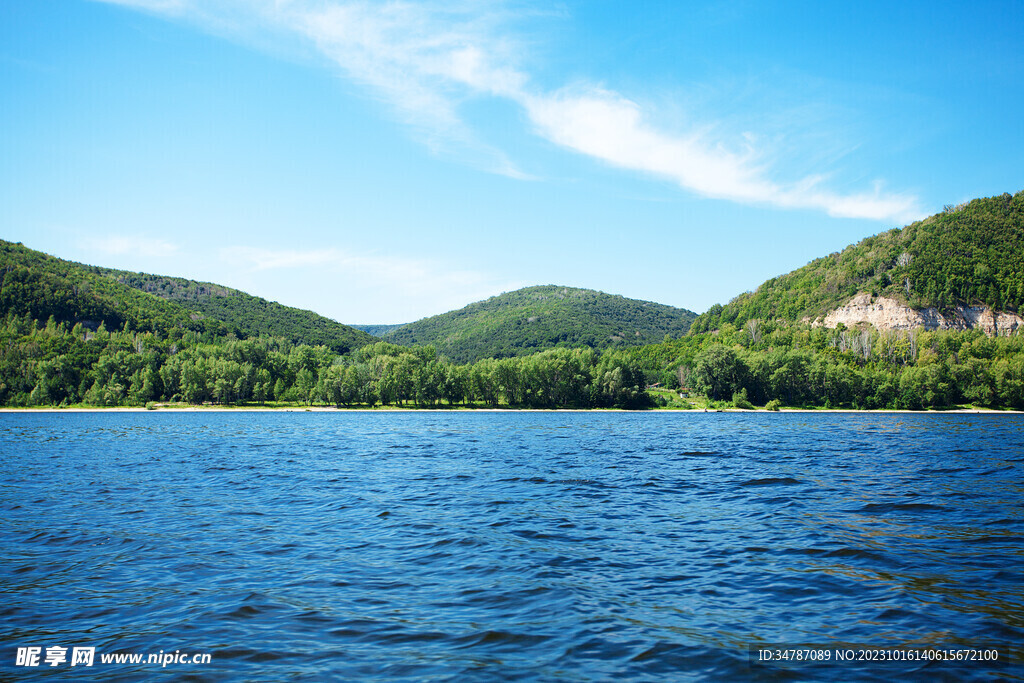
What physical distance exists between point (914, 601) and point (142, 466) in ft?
145

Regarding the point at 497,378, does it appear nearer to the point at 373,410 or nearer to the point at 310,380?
the point at 373,410

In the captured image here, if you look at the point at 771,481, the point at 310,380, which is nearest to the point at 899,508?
the point at 771,481

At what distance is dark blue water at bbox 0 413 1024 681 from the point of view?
34.7 feet

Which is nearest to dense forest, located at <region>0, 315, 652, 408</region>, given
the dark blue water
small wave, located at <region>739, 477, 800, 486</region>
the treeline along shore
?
the treeline along shore

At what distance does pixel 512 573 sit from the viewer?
50.6 ft

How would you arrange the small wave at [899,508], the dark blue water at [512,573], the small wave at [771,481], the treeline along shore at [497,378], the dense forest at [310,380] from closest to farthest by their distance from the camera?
the dark blue water at [512,573]
the small wave at [899,508]
the small wave at [771,481]
the treeline along shore at [497,378]
the dense forest at [310,380]

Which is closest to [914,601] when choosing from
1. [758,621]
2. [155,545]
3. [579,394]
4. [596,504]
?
[758,621]

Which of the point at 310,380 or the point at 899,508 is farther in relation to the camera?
the point at 310,380

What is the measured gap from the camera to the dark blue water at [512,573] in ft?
34.7

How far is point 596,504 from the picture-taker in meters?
24.7

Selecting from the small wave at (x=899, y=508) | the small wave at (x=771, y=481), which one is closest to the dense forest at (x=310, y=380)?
the small wave at (x=771, y=481)

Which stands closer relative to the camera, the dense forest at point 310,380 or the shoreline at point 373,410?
the shoreline at point 373,410

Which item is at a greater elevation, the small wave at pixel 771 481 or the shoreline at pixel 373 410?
the small wave at pixel 771 481

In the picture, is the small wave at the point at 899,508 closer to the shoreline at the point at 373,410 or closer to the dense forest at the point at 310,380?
the shoreline at the point at 373,410
